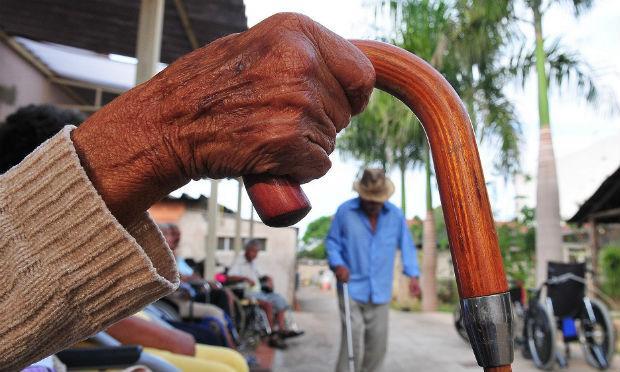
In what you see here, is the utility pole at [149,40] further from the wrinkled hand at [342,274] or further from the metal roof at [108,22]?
the wrinkled hand at [342,274]

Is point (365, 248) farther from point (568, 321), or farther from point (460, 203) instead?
point (460, 203)

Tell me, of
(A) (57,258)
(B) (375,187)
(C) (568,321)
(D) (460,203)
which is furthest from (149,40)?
(C) (568,321)

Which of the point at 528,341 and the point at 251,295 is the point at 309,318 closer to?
the point at 251,295

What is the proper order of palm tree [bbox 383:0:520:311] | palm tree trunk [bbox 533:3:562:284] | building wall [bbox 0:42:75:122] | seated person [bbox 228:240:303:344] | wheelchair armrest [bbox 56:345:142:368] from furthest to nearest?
1. palm tree [bbox 383:0:520:311]
2. palm tree trunk [bbox 533:3:562:284]
3. seated person [bbox 228:240:303:344]
4. building wall [bbox 0:42:75:122]
5. wheelchair armrest [bbox 56:345:142:368]

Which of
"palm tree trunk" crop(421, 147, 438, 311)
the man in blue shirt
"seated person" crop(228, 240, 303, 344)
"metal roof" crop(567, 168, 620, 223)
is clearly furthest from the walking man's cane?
"palm tree trunk" crop(421, 147, 438, 311)

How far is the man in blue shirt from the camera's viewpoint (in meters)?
4.07

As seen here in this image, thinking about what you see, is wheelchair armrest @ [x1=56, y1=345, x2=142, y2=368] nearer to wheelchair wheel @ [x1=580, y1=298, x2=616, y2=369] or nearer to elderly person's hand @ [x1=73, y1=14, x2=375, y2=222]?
elderly person's hand @ [x1=73, y1=14, x2=375, y2=222]

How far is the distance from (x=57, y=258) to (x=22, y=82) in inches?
241

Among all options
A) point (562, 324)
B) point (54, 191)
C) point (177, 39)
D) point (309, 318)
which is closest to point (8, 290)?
point (54, 191)

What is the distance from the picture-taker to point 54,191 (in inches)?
22.8

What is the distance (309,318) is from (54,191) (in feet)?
41.2

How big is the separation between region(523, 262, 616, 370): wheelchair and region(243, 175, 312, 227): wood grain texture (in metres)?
5.99

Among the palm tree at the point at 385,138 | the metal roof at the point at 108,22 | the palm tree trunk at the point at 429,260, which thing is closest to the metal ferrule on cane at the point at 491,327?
the metal roof at the point at 108,22

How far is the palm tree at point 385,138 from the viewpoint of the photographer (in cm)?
1134
